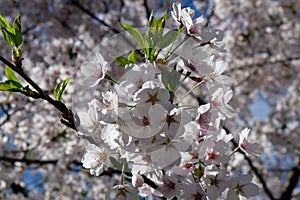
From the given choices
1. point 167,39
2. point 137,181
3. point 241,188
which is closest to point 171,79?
point 167,39

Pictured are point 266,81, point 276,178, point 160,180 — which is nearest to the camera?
point 160,180

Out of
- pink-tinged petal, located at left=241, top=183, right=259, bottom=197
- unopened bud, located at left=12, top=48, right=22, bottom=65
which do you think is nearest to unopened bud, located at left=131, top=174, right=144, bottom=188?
pink-tinged petal, located at left=241, top=183, right=259, bottom=197

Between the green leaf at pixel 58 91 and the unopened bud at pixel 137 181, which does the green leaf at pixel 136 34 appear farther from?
the unopened bud at pixel 137 181

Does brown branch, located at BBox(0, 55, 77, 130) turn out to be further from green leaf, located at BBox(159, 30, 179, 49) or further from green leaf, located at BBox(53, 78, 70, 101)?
green leaf, located at BBox(159, 30, 179, 49)

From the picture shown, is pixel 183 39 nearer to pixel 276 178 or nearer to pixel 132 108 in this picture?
pixel 132 108

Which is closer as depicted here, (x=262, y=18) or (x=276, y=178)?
(x=262, y=18)

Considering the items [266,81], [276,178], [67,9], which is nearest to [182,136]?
[67,9]

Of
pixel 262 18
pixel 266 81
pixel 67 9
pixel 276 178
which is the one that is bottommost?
pixel 276 178

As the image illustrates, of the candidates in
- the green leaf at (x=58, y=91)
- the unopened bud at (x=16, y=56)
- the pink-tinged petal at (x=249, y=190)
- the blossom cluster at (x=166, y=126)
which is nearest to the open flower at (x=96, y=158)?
the blossom cluster at (x=166, y=126)

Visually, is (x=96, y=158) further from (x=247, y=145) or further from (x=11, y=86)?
(x=247, y=145)
